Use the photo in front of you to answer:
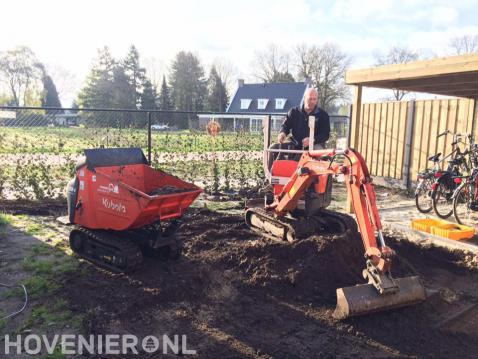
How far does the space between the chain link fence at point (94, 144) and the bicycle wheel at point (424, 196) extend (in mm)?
3300

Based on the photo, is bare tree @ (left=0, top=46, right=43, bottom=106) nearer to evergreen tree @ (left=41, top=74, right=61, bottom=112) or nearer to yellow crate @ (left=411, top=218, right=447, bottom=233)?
evergreen tree @ (left=41, top=74, right=61, bottom=112)

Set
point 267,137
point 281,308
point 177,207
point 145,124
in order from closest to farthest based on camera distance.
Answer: point 281,308 < point 177,207 < point 267,137 < point 145,124

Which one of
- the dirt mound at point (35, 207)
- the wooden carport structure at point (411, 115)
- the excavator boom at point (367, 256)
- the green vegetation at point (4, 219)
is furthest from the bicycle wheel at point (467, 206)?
the green vegetation at point (4, 219)

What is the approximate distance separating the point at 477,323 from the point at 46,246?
17.3ft

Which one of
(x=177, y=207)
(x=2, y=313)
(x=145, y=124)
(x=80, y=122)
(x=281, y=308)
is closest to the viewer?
(x=2, y=313)

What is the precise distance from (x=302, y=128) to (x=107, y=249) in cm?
351

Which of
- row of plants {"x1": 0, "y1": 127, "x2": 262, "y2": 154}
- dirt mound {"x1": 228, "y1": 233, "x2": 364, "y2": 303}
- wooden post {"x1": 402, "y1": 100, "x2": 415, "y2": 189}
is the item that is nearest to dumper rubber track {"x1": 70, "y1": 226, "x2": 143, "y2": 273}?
dirt mound {"x1": 228, "y1": 233, "x2": 364, "y2": 303}

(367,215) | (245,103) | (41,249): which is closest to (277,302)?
(367,215)

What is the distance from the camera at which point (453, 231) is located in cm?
620

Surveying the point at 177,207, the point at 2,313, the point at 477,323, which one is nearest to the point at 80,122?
the point at 177,207

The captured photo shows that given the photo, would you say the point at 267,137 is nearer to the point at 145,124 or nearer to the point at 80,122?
the point at 145,124

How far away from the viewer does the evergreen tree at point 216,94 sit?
5562cm

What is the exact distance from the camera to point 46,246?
19.0 ft

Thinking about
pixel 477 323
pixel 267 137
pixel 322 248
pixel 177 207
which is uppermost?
pixel 267 137
